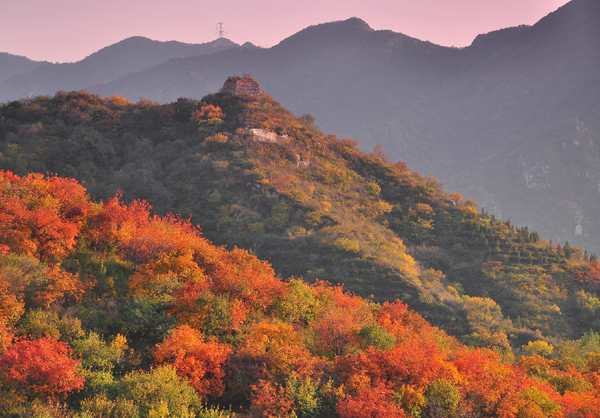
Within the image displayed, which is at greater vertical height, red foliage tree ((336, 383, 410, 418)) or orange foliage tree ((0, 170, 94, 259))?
orange foliage tree ((0, 170, 94, 259))

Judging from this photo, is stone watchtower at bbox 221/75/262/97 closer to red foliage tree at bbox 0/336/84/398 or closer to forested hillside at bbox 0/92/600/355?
forested hillside at bbox 0/92/600/355

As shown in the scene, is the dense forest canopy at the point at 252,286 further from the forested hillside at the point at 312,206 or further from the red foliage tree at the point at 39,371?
the forested hillside at the point at 312,206

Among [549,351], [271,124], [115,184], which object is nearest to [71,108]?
[115,184]

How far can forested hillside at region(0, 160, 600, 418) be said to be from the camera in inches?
578

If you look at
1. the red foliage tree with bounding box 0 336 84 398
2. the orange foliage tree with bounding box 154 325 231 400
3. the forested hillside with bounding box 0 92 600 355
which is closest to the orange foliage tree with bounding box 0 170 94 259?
the red foliage tree with bounding box 0 336 84 398

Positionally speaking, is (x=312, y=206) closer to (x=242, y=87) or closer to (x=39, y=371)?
(x=242, y=87)

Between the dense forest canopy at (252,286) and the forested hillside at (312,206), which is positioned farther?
the forested hillside at (312,206)

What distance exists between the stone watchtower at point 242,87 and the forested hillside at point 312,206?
3.64m

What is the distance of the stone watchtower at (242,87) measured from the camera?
218 ft

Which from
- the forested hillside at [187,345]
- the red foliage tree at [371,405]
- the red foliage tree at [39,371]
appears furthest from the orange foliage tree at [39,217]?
the red foliage tree at [371,405]

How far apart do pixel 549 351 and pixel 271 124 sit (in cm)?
4434

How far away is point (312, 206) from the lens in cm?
4750

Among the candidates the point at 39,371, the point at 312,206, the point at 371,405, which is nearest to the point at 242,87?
the point at 312,206

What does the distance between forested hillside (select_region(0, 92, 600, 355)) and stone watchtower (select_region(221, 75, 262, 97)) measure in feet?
11.9
